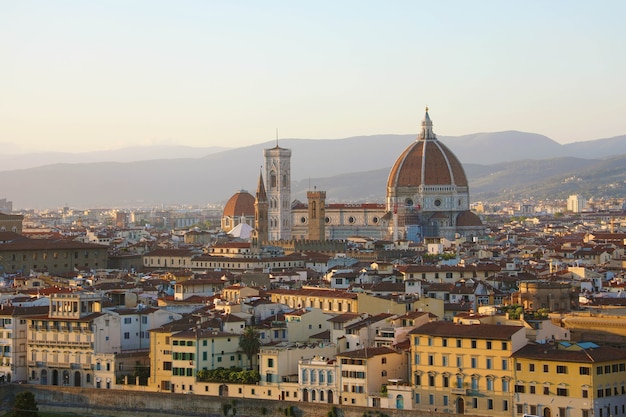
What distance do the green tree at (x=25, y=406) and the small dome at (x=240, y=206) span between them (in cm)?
10933

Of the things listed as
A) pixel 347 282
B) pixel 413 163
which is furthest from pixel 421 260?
pixel 413 163

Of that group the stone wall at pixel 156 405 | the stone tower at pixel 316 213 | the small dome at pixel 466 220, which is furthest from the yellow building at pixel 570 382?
the small dome at pixel 466 220

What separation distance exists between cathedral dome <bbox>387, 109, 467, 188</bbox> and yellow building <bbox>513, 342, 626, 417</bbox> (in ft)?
335

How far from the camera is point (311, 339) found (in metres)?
51.1

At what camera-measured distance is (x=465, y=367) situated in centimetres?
4381

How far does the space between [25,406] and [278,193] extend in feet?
319

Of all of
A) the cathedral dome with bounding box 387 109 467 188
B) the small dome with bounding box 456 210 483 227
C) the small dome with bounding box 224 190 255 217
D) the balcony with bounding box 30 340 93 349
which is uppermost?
the cathedral dome with bounding box 387 109 467 188

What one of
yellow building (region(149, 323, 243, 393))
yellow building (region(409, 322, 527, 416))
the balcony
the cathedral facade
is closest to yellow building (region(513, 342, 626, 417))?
yellow building (region(409, 322, 527, 416))

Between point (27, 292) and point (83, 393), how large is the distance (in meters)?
15.4

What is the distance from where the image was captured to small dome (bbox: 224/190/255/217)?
15812 cm

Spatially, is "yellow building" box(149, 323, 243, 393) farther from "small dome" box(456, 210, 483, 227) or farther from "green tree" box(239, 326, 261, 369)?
"small dome" box(456, 210, 483, 227)

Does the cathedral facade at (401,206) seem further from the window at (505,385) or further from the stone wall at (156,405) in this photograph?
the window at (505,385)

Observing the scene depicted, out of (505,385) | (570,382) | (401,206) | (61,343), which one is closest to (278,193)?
(401,206)

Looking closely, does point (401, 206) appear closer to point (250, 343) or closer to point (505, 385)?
point (250, 343)
